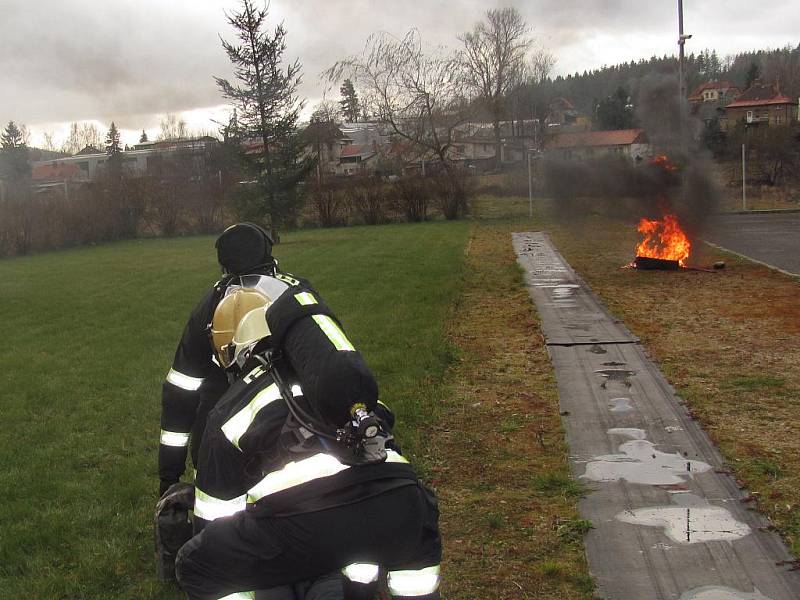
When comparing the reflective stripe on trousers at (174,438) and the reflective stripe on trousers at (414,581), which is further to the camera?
the reflective stripe on trousers at (174,438)

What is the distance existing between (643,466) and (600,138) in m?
19.7

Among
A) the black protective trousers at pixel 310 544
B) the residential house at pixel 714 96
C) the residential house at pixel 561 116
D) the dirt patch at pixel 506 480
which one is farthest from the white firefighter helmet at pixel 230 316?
the residential house at pixel 561 116

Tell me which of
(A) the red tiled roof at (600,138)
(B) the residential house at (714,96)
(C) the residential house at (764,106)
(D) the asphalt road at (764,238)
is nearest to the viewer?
(D) the asphalt road at (764,238)

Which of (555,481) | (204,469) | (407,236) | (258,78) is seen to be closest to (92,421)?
(555,481)

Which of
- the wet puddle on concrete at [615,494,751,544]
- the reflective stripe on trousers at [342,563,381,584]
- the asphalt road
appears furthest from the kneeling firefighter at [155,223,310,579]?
the asphalt road

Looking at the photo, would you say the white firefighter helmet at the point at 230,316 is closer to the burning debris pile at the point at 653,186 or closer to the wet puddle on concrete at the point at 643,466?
the wet puddle on concrete at the point at 643,466

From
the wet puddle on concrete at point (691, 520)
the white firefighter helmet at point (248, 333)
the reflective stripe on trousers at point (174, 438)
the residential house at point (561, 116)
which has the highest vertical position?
the residential house at point (561, 116)

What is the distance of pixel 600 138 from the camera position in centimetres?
2394

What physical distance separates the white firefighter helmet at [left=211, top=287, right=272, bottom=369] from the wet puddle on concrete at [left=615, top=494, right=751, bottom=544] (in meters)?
2.78

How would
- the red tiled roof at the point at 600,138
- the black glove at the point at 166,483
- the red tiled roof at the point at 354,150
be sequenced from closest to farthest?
the black glove at the point at 166,483
the red tiled roof at the point at 600,138
the red tiled roof at the point at 354,150

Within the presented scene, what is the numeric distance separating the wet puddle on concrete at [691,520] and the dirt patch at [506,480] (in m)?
0.41

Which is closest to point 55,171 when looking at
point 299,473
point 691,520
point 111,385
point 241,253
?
point 111,385

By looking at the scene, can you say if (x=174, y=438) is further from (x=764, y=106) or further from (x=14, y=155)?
(x=14, y=155)

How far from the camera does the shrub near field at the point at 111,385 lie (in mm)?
4465
